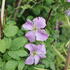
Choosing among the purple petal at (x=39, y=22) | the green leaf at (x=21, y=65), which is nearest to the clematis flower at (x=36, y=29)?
the purple petal at (x=39, y=22)

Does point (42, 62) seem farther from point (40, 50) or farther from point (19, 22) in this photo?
point (19, 22)

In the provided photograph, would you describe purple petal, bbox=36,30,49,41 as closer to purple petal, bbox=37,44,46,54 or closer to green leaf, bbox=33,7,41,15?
purple petal, bbox=37,44,46,54

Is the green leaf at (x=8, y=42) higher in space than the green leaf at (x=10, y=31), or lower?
lower

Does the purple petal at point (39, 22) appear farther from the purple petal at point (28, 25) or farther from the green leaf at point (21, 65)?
the green leaf at point (21, 65)

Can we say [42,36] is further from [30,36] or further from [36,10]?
[36,10]

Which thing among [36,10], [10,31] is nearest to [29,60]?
[10,31]

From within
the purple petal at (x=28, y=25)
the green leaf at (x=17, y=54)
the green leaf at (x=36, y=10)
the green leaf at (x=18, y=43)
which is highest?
the green leaf at (x=36, y=10)
